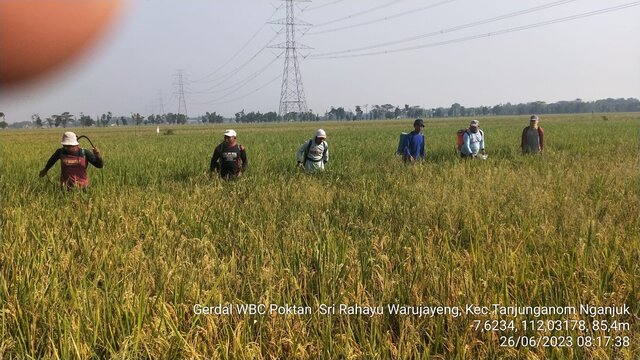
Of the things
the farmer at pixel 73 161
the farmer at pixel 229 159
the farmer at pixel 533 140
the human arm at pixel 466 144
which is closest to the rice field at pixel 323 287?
the farmer at pixel 73 161

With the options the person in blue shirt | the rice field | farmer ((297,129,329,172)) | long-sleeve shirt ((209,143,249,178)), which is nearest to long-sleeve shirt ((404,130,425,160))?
the person in blue shirt

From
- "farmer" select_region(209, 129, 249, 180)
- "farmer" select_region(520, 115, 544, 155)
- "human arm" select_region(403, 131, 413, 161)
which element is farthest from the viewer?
"farmer" select_region(520, 115, 544, 155)

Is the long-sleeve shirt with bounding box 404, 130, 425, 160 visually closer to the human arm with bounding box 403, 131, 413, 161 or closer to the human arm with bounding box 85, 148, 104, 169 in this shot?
the human arm with bounding box 403, 131, 413, 161

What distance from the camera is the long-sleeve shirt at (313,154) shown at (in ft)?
28.2

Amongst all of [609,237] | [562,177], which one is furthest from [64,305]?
[562,177]

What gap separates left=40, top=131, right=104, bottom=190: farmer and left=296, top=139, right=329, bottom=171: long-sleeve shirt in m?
3.91

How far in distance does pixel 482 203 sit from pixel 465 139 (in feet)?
18.2

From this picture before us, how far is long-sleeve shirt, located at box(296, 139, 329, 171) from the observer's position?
8586 millimetres

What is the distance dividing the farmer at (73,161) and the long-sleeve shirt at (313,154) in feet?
12.8

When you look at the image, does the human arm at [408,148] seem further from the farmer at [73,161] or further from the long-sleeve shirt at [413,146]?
the farmer at [73,161]

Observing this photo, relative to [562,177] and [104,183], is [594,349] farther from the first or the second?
[104,183]

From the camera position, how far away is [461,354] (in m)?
2.06

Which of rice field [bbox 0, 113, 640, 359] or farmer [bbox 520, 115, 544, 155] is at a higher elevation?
farmer [bbox 520, 115, 544, 155]

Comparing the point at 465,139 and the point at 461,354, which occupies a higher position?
the point at 465,139
